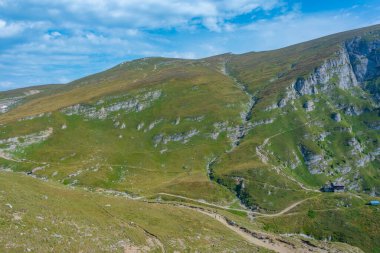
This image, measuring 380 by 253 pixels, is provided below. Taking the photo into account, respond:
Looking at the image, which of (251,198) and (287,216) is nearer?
(287,216)

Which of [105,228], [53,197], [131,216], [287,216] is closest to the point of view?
[105,228]

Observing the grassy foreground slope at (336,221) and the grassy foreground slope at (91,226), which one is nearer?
the grassy foreground slope at (91,226)

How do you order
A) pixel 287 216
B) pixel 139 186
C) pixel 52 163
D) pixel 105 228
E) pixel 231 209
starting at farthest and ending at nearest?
pixel 52 163 < pixel 139 186 < pixel 231 209 < pixel 287 216 < pixel 105 228

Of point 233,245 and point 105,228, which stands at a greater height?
point 105,228

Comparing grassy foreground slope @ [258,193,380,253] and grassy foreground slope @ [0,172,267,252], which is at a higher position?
grassy foreground slope @ [0,172,267,252]

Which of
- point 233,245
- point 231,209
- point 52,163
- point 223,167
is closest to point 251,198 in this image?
point 231,209

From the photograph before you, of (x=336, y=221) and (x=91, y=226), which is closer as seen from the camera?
(x=91, y=226)

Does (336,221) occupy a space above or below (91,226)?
below

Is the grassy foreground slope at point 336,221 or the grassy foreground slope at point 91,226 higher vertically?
the grassy foreground slope at point 91,226

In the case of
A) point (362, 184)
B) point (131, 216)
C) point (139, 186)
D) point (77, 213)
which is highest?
point (77, 213)

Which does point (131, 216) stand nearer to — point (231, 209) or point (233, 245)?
point (233, 245)

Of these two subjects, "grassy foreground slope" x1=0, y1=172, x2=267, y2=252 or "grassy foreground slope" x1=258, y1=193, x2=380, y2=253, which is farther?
"grassy foreground slope" x1=258, y1=193, x2=380, y2=253
